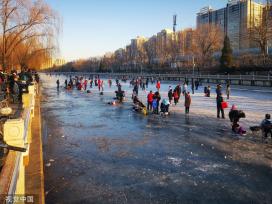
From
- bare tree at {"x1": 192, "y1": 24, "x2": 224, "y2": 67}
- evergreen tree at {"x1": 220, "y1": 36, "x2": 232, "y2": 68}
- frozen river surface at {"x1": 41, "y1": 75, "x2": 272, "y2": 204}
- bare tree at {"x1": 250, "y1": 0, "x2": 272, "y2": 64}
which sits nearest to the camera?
frozen river surface at {"x1": 41, "y1": 75, "x2": 272, "y2": 204}

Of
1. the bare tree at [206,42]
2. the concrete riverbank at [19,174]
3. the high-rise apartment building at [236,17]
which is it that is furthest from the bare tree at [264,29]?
the concrete riverbank at [19,174]

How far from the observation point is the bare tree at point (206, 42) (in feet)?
216

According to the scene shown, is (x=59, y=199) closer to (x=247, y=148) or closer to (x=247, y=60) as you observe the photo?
(x=247, y=148)

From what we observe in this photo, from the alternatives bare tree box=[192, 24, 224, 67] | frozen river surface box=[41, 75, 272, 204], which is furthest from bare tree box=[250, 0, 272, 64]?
frozen river surface box=[41, 75, 272, 204]

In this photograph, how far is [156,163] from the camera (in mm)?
8305

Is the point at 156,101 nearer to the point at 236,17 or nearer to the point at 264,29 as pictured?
the point at 264,29

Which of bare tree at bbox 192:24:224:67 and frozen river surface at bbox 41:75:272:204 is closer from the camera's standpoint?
frozen river surface at bbox 41:75:272:204

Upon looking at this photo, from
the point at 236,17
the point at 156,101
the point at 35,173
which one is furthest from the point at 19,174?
the point at 236,17

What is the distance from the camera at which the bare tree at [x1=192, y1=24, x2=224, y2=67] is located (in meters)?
65.8

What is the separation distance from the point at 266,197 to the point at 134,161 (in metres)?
3.62

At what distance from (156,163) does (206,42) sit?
6194 centimetres

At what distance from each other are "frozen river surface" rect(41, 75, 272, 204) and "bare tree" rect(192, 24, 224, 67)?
53.7 meters

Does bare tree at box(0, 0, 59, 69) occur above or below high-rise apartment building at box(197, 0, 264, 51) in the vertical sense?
Answer: below

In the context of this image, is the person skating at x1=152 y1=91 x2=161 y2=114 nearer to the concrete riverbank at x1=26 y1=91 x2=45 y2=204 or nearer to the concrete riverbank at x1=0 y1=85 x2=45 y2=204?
the concrete riverbank at x1=26 y1=91 x2=45 y2=204
